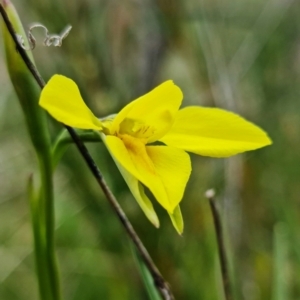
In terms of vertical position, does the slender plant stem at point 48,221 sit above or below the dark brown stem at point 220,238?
above

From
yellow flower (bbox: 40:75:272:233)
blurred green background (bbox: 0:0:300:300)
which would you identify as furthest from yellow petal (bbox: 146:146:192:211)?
blurred green background (bbox: 0:0:300:300)

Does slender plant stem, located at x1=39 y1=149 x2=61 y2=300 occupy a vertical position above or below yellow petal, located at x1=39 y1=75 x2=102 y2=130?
below

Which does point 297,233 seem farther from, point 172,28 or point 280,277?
point 172,28

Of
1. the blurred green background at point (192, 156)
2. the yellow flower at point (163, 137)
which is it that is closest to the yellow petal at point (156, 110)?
the yellow flower at point (163, 137)

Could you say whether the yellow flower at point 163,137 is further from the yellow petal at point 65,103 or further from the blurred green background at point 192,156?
Result: the blurred green background at point 192,156

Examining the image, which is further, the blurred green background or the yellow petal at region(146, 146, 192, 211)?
the blurred green background

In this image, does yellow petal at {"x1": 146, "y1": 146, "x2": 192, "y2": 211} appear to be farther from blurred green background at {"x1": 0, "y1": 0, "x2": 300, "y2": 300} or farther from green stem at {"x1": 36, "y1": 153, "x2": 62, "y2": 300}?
blurred green background at {"x1": 0, "y1": 0, "x2": 300, "y2": 300}

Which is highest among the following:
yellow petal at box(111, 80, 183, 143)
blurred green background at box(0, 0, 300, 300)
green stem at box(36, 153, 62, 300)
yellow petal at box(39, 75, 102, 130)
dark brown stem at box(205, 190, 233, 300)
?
yellow petal at box(39, 75, 102, 130)

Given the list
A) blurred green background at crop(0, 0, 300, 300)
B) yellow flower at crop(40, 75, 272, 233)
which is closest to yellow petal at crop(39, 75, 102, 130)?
yellow flower at crop(40, 75, 272, 233)

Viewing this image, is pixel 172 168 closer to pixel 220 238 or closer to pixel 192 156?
pixel 220 238
